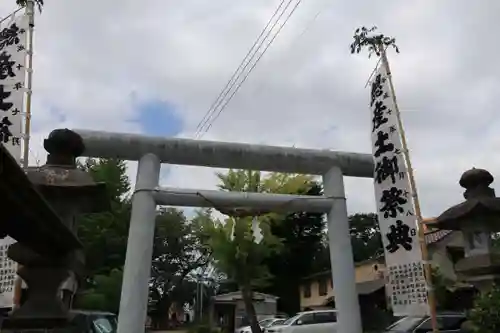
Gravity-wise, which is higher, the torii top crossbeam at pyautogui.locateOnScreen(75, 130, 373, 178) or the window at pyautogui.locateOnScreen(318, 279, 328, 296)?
the torii top crossbeam at pyautogui.locateOnScreen(75, 130, 373, 178)

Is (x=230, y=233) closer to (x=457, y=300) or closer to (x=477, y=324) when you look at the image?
(x=457, y=300)

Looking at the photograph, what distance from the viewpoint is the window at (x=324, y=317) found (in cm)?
1797

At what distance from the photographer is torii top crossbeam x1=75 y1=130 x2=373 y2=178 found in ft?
29.9

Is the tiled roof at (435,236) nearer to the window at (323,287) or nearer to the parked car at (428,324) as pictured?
the window at (323,287)

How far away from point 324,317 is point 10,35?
45.6 feet

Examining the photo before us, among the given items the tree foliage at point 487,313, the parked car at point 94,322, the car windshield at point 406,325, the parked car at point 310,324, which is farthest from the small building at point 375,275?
the tree foliage at point 487,313

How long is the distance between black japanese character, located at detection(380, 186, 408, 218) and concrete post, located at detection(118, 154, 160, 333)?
13.7 ft

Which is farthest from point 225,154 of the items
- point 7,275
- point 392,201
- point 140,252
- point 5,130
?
point 7,275

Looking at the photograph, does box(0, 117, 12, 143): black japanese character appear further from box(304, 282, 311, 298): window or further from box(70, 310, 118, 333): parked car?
box(304, 282, 311, 298): window

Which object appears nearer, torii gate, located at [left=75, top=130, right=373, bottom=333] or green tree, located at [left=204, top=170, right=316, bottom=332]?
torii gate, located at [left=75, top=130, right=373, bottom=333]

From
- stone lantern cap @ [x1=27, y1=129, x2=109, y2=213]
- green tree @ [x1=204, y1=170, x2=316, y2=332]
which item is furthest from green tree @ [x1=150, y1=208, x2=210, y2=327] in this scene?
stone lantern cap @ [x1=27, y1=129, x2=109, y2=213]

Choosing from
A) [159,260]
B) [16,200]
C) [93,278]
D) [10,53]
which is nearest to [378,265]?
[93,278]

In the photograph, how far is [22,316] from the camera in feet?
16.0

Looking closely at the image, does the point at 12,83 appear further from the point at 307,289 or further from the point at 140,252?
the point at 307,289
